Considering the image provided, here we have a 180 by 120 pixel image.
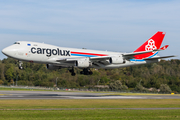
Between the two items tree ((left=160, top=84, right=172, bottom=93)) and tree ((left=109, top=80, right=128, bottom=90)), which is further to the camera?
tree ((left=109, top=80, right=128, bottom=90))

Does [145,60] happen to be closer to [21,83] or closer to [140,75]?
[140,75]

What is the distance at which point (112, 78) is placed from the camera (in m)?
146

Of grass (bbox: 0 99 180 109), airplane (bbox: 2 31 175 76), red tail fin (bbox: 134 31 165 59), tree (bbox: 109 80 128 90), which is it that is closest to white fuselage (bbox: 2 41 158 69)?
airplane (bbox: 2 31 175 76)

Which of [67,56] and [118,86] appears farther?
[118,86]

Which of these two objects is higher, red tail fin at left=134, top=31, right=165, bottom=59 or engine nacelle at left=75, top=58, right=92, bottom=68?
red tail fin at left=134, top=31, right=165, bottom=59

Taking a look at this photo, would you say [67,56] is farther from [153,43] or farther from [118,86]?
[118,86]

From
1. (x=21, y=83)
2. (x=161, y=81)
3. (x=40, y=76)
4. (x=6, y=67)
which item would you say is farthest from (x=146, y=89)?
(x=6, y=67)

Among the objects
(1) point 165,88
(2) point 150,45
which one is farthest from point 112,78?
(2) point 150,45

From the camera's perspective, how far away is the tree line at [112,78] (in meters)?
121

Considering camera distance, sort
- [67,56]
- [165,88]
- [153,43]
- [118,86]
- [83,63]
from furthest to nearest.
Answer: [118,86], [165,88], [153,43], [67,56], [83,63]

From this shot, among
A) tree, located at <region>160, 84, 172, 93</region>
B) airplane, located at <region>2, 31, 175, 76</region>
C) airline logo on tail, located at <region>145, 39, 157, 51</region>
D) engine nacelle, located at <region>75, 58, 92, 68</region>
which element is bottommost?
tree, located at <region>160, 84, 172, 93</region>

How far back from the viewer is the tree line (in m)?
121

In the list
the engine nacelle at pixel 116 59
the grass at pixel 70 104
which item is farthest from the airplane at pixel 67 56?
the grass at pixel 70 104

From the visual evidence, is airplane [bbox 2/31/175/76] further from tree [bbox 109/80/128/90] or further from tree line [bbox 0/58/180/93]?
tree [bbox 109/80/128/90]
